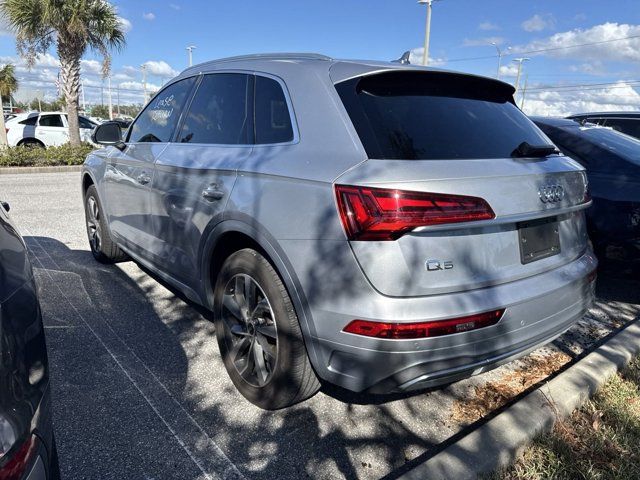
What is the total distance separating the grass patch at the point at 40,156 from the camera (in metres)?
13.0

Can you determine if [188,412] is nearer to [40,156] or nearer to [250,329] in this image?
[250,329]

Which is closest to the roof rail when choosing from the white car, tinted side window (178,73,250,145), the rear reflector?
tinted side window (178,73,250,145)

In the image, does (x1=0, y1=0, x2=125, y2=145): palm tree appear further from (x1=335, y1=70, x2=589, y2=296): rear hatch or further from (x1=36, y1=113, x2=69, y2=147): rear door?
(x1=335, y1=70, x2=589, y2=296): rear hatch

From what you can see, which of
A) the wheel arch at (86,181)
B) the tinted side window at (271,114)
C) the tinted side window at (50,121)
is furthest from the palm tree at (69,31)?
the tinted side window at (271,114)

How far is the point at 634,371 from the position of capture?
119 inches

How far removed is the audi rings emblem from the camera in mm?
2340

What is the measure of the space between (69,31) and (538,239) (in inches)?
667

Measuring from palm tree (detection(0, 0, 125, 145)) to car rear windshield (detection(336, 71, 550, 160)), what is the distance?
51.8 ft

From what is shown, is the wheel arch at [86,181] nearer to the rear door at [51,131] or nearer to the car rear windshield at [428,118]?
the car rear windshield at [428,118]

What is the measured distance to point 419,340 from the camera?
6.48ft

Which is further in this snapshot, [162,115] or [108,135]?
[108,135]

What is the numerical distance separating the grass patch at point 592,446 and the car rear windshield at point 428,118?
1.42m

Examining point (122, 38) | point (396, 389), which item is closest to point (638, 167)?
point (396, 389)

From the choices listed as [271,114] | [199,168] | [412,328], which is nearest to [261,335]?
[412,328]
